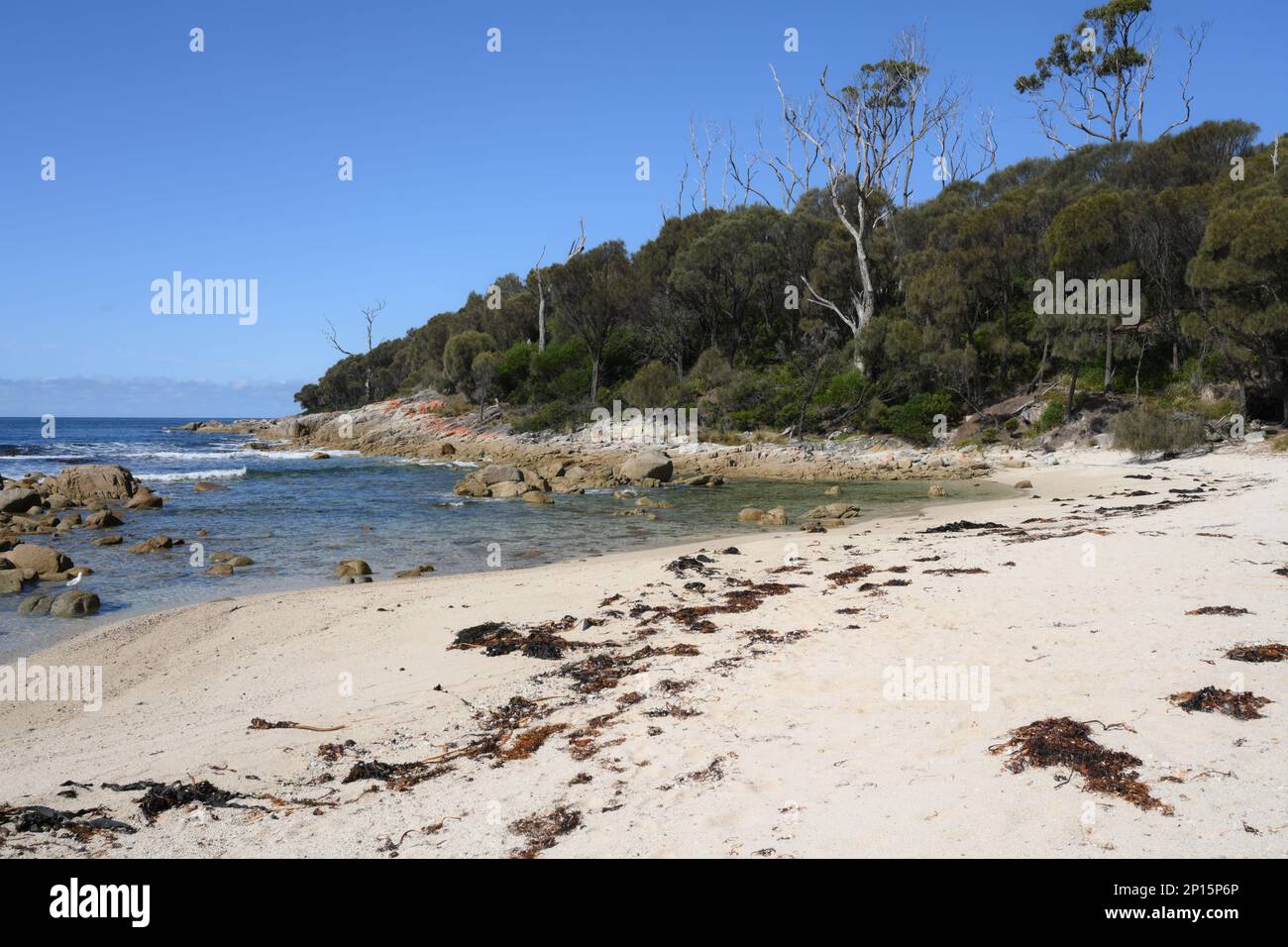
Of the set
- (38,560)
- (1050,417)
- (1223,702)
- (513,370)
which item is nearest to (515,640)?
(1223,702)

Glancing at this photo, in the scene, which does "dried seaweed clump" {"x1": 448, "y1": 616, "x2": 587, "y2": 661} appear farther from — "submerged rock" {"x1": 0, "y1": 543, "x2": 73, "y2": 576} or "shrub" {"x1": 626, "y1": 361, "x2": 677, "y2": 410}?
"shrub" {"x1": 626, "y1": 361, "x2": 677, "y2": 410}

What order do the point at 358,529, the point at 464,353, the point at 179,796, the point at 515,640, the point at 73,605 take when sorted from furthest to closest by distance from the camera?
the point at 464,353, the point at 358,529, the point at 73,605, the point at 515,640, the point at 179,796

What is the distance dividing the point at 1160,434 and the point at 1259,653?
2295 centimetres

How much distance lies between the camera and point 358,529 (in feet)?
66.2

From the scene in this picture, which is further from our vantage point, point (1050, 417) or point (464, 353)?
point (464, 353)

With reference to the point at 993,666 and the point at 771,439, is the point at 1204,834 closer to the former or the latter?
the point at 993,666

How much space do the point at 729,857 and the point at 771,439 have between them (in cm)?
3402

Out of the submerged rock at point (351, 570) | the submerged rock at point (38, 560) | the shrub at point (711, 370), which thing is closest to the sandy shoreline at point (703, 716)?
the submerged rock at point (351, 570)

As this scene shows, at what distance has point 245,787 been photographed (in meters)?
5.48

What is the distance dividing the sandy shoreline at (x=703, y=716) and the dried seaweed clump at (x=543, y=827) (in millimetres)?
25

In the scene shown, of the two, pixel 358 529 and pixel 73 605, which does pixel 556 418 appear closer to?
pixel 358 529

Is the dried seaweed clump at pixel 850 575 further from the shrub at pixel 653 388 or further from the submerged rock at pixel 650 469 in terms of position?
the shrub at pixel 653 388

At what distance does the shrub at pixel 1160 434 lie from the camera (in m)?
25.3

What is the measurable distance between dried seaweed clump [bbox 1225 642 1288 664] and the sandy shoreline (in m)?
0.23
